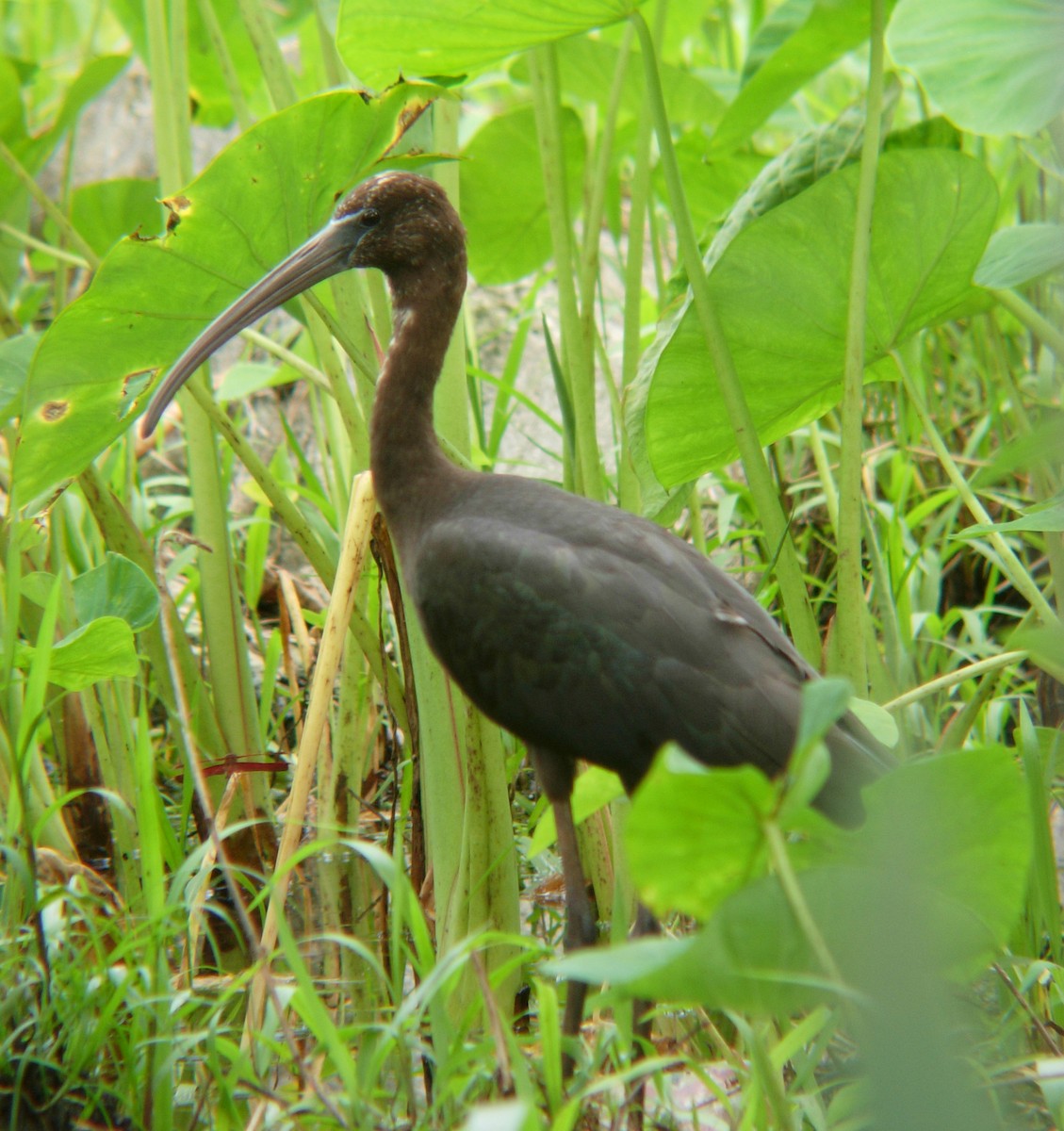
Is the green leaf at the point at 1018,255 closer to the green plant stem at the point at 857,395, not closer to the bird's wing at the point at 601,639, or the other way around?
the green plant stem at the point at 857,395

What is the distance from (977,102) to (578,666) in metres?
0.96

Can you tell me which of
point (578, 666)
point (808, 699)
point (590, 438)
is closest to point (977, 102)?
point (590, 438)

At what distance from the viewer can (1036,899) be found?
1915 mm

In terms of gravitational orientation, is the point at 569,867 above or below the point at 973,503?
below

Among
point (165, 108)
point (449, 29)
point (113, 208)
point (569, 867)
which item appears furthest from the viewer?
point (113, 208)

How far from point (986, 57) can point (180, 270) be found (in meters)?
1.19

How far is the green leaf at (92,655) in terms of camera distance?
5.97 ft

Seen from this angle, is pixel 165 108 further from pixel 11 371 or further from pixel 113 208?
pixel 113 208

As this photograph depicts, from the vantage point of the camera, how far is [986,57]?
1.74m

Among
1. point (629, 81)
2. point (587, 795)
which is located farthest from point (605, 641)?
point (629, 81)

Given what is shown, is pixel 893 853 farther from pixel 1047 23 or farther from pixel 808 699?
pixel 1047 23

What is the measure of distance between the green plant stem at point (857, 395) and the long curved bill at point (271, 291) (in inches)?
32.4

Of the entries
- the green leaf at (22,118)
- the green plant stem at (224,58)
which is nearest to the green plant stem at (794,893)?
the green plant stem at (224,58)

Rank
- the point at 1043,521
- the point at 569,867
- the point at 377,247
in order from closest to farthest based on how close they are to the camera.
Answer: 1. the point at 1043,521
2. the point at 569,867
3. the point at 377,247
